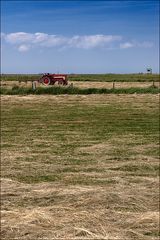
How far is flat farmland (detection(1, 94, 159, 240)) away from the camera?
21.6ft

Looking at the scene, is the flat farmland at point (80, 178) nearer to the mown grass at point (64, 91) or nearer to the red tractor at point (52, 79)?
the mown grass at point (64, 91)

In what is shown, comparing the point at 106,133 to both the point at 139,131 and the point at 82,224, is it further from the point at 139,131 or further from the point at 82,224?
the point at 82,224

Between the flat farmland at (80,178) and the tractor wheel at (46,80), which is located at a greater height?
the tractor wheel at (46,80)

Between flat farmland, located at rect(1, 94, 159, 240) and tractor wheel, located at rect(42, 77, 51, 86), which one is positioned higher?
tractor wheel, located at rect(42, 77, 51, 86)

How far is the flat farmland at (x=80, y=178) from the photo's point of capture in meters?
6.59

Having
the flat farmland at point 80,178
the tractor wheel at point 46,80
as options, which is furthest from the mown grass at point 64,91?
the tractor wheel at point 46,80

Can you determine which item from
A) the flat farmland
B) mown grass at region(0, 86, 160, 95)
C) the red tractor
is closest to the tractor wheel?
the red tractor

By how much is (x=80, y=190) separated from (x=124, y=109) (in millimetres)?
16710

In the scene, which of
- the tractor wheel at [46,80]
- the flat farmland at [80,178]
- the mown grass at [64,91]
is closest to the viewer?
the flat farmland at [80,178]

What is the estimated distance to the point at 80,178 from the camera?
9.62 m

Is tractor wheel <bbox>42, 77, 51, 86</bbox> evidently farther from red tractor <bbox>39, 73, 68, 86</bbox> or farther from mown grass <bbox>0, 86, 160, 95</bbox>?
mown grass <bbox>0, 86, 160, 95</bbox>

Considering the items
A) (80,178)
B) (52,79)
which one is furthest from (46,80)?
(80,178)

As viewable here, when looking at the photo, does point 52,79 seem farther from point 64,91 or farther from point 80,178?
point 80,178

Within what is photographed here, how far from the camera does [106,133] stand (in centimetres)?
1616
